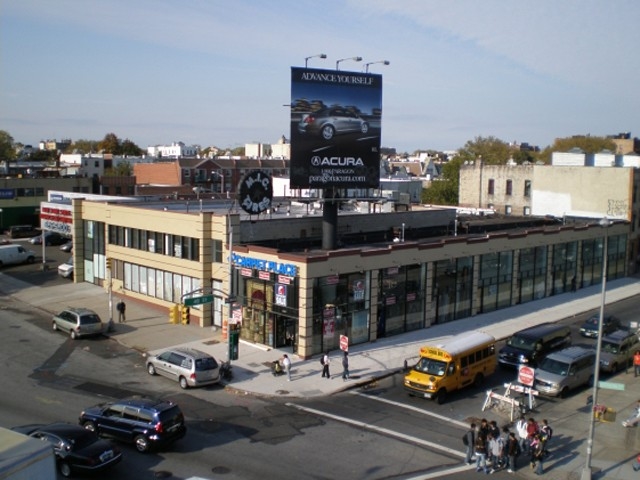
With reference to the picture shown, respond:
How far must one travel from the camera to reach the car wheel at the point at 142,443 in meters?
22.0

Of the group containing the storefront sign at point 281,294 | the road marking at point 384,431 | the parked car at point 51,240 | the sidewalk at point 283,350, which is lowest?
the road marking at point 384,431

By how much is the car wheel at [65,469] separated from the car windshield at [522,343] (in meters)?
23.6

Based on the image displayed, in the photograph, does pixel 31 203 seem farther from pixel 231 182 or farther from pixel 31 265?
pixel 231 182

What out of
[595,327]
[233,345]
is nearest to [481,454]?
[233,345]

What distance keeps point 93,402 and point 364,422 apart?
11199 mm

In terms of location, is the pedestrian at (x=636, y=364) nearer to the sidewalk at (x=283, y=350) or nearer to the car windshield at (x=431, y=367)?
the sidewalk at (x=283, y=350)

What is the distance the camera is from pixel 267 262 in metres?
36.0

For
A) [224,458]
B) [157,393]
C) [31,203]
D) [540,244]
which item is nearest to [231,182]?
[31,203]

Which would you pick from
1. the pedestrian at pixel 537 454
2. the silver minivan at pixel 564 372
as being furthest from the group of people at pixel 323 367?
the pedestrian at pixel 537 454

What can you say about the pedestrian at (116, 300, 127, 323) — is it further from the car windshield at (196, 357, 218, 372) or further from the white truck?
the white truck

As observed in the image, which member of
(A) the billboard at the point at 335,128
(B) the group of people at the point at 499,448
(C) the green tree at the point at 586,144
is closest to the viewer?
(B) the group of people at the point at 499,448

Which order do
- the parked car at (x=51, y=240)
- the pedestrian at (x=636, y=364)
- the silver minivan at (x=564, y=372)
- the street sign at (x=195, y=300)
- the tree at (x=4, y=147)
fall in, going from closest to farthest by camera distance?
the silver minivan at (x=564, y=372)
the street sign at (x=195, y=300)
the pedestrian at (x=636, y=364)
the parked car at (x=51, y=240)
the tree at (x=4, y=147)

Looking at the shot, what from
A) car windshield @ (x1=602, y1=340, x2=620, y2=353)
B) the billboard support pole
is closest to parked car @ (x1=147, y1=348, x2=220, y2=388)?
the billboard support pole

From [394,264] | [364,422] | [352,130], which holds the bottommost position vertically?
[364,422]
